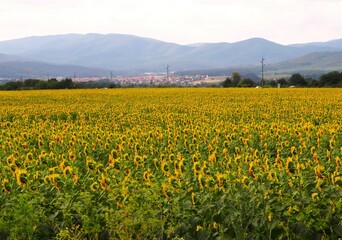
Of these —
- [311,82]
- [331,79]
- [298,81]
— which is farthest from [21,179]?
[298,81]

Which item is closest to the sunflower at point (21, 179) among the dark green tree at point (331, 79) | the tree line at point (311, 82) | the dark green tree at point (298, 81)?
the tree line at point (311, 82)

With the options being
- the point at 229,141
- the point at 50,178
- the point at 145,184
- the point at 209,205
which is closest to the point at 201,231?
the point at 209,205

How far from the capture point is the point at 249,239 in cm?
591

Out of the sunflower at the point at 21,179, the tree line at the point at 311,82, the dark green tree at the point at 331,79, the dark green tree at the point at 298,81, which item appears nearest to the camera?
the sunflower at the point at 21,179

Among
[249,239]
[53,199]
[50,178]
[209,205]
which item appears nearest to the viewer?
[249,239]

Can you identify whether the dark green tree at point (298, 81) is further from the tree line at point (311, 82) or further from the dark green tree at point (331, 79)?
the dark green tree at point (331, 79)

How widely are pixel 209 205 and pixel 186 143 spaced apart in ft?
21.2

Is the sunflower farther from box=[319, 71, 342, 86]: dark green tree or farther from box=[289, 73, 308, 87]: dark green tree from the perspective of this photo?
box=[289, 73, 308, 87]: dark green tree

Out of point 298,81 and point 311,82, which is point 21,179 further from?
point 298,81

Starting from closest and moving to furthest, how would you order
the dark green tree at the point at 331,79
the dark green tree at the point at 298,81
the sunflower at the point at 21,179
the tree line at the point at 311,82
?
the sunflower at the point at 21,179, the dark green tree at the point at 331,79, the tree line at the point at 311,82, the dark green tree at the point at 298,81

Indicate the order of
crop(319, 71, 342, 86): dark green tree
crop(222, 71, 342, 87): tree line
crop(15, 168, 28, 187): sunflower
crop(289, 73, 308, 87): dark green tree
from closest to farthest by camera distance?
crop(15, 168, 28, 187): sunflower < crop(319, 71, 342, 86): dark green tree < crop(222, 71, 342, 87): tree line < crop(289, 73, 308, 87): dark green tree

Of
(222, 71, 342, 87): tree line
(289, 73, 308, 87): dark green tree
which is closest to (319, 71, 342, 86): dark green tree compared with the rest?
(222, 71, 342, 87): tree line

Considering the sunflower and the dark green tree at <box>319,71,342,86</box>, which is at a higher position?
the sunflower

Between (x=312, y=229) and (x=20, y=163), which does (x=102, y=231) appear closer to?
(x=312, y=229)
